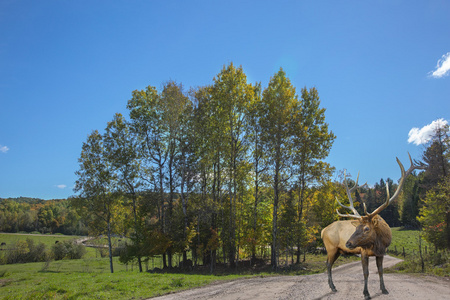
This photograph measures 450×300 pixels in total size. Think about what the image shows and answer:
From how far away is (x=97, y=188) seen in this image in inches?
1326

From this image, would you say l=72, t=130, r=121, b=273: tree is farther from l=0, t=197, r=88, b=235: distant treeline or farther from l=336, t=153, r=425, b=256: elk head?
l=0, t=197, r=88, b=235: distant treeline

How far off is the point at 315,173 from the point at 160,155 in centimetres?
1667

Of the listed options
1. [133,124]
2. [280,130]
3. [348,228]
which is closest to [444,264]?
[348,228]

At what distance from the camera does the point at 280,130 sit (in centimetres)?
2603

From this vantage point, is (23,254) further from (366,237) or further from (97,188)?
(366,237)

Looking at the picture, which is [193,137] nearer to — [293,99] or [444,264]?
[293,99]

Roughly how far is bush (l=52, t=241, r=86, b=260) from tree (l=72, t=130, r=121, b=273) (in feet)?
→ 88.5

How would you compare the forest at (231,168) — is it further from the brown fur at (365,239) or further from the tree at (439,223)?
the brown fur at (365,239)

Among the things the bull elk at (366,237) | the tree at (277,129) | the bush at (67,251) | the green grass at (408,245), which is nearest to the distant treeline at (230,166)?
the tree at (277,129)

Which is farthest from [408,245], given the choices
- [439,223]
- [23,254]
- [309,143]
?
[23,254]

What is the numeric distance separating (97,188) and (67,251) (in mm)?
30166

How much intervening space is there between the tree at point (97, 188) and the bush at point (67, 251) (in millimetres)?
26986

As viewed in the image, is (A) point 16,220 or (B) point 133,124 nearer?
(B) point 133,124

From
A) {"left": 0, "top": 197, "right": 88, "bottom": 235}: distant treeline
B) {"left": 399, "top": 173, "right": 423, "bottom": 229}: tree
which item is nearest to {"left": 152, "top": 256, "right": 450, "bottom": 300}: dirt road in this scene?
{"left": 399, "top": 173, "right": 423, "bottom": 229}: tree
